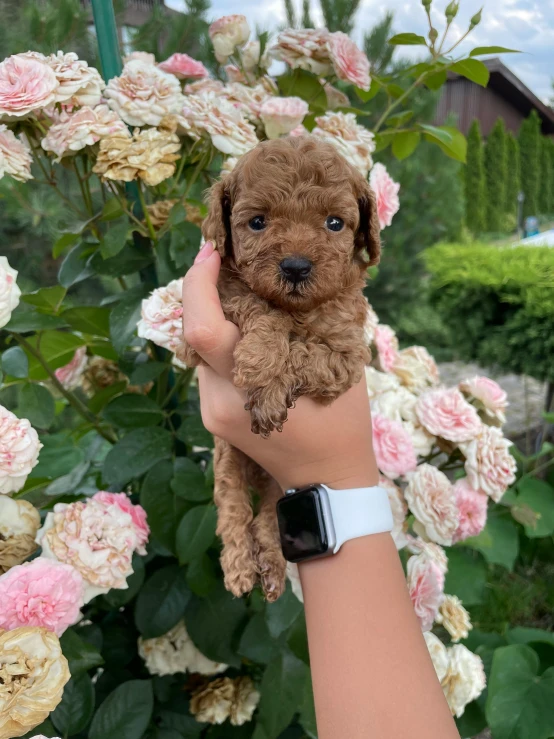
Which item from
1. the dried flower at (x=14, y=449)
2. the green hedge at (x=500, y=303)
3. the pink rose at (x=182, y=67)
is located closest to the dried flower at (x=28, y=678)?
the dried flower at (x=14, y=449)

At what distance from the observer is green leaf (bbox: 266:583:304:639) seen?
1.37 m

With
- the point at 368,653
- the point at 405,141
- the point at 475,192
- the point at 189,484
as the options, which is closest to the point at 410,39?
the point at 405,141

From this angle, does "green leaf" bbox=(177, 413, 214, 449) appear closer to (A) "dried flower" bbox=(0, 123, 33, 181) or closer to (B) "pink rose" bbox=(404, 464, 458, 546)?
(B) "pink rose" bbox=(404, 464, 458, 546)

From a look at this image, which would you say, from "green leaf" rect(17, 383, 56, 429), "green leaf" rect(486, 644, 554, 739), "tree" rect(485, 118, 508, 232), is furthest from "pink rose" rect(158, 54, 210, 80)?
"tree" rect(485, 118, 508, 232)

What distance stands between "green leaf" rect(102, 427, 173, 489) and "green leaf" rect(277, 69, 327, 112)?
107 cm

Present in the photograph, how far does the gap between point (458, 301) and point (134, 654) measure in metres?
3.56

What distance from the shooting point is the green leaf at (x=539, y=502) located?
218 cm

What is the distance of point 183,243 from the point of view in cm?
145

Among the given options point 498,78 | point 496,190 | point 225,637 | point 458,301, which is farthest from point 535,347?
point 496,190

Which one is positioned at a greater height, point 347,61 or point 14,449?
point 347,61

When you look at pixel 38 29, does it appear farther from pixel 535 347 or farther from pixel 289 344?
pixel 535 347

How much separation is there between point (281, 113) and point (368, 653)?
48.9 inches

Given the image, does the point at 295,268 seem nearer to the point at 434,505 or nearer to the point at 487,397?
the point at 434,505

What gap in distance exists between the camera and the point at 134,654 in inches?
66.5
